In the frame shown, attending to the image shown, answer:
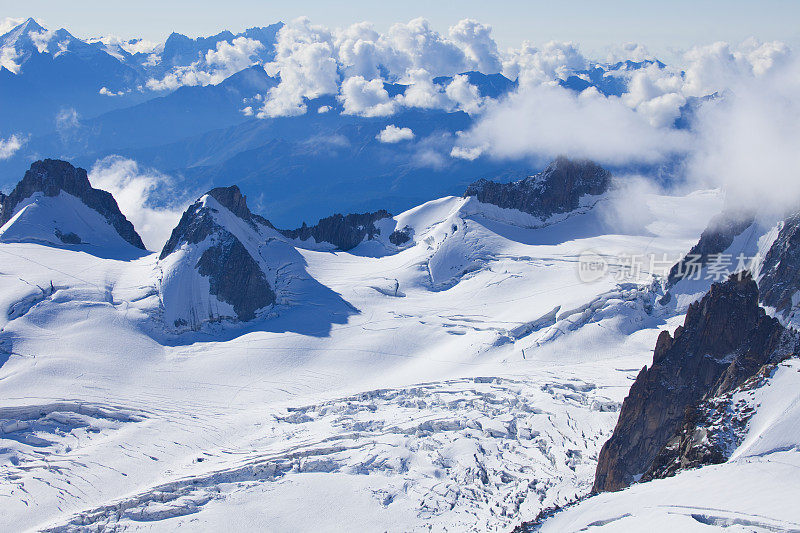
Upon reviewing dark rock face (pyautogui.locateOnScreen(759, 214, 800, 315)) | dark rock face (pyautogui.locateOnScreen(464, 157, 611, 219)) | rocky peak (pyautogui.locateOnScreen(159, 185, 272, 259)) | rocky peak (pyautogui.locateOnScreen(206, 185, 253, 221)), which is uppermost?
dark rock face (pyautogui.locateOnScreen(464, 157, 611, 219))

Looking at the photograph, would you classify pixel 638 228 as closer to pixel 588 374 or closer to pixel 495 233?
pixel 495 233

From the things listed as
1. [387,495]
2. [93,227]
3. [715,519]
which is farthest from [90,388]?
[715,519]

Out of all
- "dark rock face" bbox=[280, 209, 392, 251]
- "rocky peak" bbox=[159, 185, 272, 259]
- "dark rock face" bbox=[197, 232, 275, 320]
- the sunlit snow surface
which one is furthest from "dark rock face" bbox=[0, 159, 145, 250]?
"dark rock face" bbox=[280, 209, 392, 251]

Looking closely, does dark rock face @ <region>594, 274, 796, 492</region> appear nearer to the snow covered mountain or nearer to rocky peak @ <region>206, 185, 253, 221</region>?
the snow covered mountain

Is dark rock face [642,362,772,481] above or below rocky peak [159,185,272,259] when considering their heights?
below

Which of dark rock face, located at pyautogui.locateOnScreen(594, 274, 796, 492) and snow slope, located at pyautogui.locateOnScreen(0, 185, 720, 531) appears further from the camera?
snow slope, located at pyautogui.locateOnScreen(0, 185, 720, 531)

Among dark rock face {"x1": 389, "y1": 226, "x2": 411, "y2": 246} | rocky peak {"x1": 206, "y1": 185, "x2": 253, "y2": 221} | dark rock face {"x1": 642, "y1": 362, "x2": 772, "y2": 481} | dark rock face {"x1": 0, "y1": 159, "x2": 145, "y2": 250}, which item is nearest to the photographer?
dark rock face {"x1": 642, "y1": 362, "x2": 772, "y2": 481}

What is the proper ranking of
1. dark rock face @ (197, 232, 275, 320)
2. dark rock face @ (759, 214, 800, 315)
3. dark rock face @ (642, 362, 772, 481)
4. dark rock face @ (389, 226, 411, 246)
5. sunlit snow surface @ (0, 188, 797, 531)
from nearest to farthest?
1. dark rock face @ (642, 362, 772, 481)
2. sunlit snow surface @ (0, 188, 797, 531)
3. dark rock face @ (759, 214, 800, 315)
4. dark rock face @ (197, 232, 275, 320)
5. dark rock face @ (389, 226, 411, 246)
